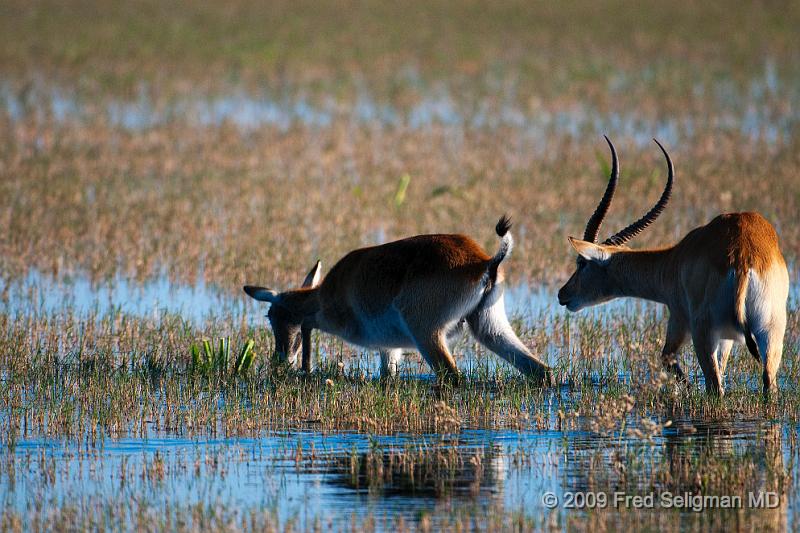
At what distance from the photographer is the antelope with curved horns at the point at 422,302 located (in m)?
8.40

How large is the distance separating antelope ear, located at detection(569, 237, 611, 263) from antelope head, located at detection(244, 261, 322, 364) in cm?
199

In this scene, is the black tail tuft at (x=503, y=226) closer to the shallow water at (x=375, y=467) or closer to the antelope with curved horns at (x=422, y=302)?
the antelope with curved horns at (x=422, y=302)

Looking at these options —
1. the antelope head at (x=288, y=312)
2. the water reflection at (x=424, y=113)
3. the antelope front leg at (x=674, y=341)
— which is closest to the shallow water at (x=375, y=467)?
the antelope front leg at (x=674, y=341)

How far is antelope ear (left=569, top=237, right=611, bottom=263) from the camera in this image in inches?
350

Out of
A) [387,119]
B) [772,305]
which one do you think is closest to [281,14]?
[387,119]

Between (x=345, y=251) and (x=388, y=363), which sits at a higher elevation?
(x=345, y=251)

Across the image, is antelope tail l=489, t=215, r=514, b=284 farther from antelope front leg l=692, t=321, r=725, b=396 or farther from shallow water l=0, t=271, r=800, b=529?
antelope front leg l=692, t=321, r=725, b=396

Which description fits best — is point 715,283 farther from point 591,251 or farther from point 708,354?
point 591,251

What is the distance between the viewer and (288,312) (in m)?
9.59

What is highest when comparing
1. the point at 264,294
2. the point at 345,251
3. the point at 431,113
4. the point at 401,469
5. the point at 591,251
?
the point at 431,113

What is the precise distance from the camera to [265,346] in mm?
10031

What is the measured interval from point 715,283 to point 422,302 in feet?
6.29

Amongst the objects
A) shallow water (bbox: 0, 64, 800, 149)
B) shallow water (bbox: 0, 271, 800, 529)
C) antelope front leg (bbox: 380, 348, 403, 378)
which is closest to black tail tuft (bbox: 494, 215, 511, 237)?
shallow water (bbox: 0, 271, 800, 529)

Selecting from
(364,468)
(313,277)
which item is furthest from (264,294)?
(364,468)
